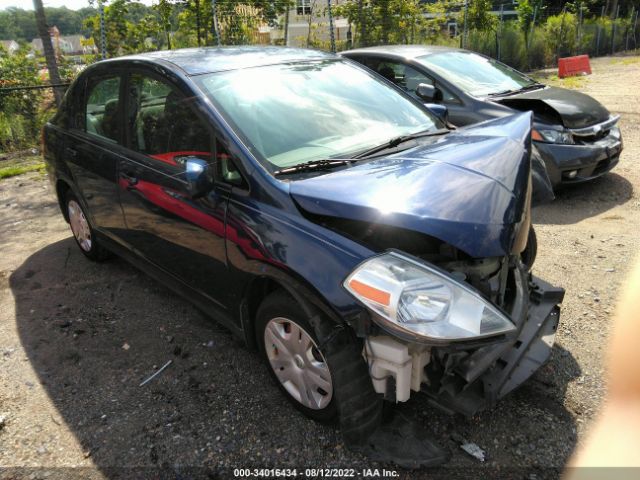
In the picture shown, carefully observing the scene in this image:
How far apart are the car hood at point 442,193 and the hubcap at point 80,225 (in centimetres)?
283

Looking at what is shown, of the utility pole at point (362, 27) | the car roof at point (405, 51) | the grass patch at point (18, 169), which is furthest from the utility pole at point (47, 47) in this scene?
the utility pole at point (362, 27)

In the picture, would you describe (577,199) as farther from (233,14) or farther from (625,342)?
(233,14)

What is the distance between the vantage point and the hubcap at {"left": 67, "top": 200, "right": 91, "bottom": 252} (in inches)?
177

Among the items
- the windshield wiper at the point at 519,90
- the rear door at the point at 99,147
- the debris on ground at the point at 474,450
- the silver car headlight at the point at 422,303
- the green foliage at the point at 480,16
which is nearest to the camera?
the silver car headlight at the point at 422,303

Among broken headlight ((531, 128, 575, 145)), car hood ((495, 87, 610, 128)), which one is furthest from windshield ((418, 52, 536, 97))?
broken headlight ((531, 128, 575, 145))

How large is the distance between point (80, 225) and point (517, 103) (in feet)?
15.3

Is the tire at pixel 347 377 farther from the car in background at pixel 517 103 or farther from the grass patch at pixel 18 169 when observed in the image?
the grass patch at pixel 18 169

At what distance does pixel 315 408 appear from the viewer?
2.48 metres

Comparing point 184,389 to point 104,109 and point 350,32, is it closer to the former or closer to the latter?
point 104,109

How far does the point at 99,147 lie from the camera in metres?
3.79

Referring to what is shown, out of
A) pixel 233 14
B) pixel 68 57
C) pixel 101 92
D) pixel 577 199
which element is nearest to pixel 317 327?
pixel 101 92

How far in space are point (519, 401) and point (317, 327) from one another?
3.90 feet

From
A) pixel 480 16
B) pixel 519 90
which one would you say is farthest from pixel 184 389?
pixel 480 16

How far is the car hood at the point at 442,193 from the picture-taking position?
84.4 inches
